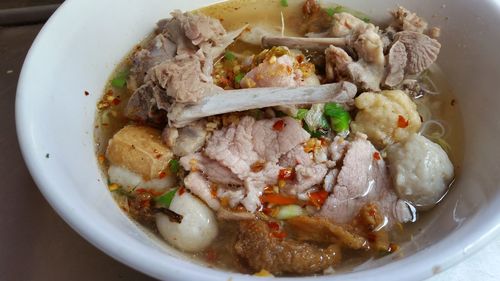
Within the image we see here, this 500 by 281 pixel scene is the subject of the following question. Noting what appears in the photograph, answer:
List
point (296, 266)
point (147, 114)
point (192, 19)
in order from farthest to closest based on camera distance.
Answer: point (192, 19) → point (147, 114) → point (296, 266)

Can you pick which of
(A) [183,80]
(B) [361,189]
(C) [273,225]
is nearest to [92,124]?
(A) [183,80]

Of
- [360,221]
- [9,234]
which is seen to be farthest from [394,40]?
[9,234]

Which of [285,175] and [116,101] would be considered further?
[116,101]

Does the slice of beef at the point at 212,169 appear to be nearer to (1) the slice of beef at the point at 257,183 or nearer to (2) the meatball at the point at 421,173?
(1) the slice of beef at the point at 257,183

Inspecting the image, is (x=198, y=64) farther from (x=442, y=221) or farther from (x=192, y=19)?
(x=442, y=221)

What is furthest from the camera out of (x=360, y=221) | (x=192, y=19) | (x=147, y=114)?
(x=192, y=19)

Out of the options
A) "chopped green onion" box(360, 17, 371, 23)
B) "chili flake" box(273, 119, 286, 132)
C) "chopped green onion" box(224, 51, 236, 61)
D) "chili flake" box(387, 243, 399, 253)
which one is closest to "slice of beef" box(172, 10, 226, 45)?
"chopped green onion" box(224, 51, 236, 61)

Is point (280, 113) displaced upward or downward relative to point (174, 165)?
upward

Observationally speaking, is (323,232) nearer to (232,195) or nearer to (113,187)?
(232,195)
